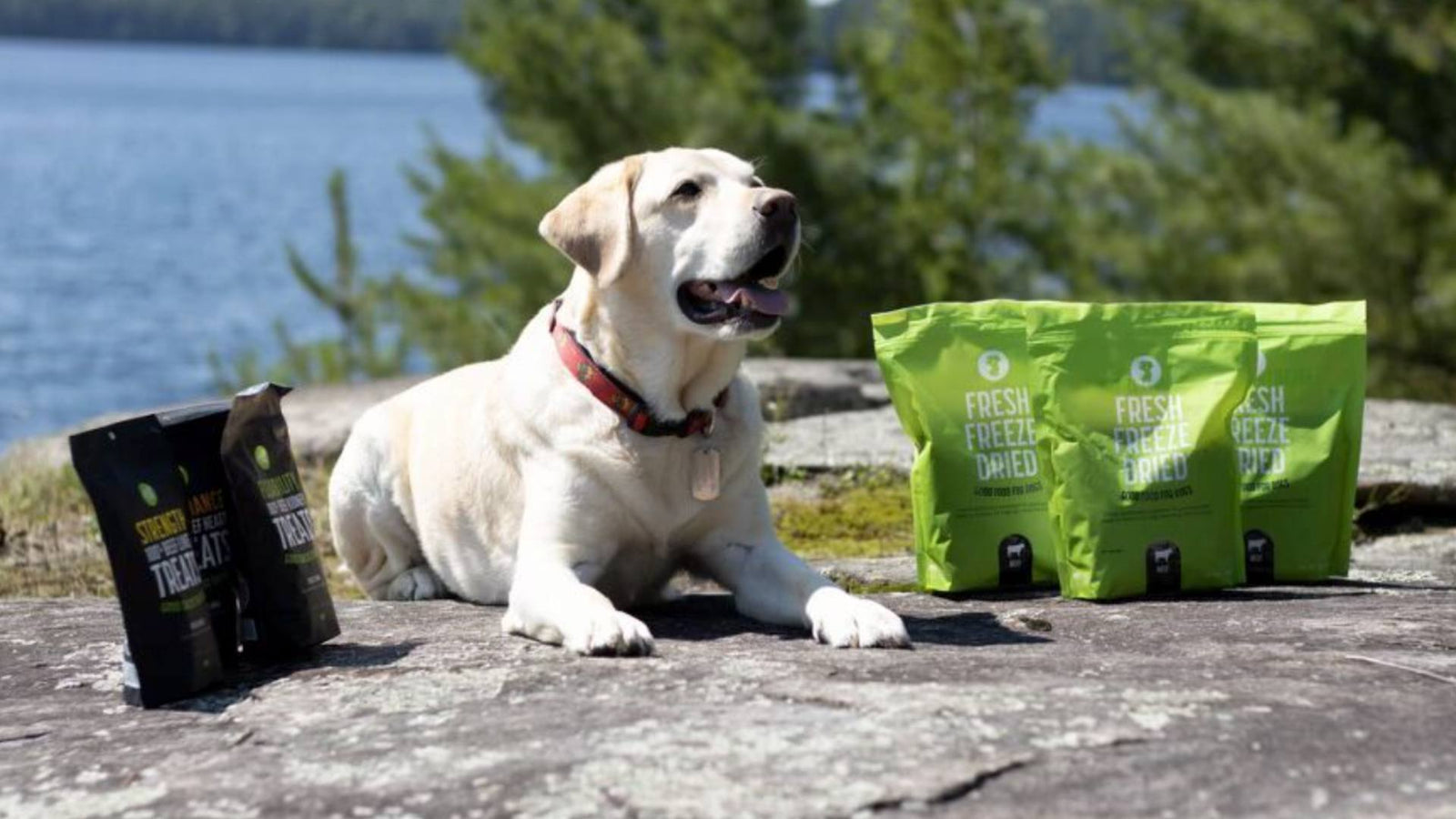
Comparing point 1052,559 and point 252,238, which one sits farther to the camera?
point 252,238

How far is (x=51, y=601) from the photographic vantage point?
467cm

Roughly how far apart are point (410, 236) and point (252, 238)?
569 inches

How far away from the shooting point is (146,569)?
340 cm

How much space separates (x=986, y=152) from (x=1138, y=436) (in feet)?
52.8

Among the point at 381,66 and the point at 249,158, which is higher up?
the point at 381,66

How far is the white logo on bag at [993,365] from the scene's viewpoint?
4.47 metres

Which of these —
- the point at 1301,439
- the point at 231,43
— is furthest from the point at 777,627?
the point at 231,43

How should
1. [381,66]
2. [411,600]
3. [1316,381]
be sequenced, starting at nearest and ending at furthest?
[1316,381]
[411,600]
[381,66]

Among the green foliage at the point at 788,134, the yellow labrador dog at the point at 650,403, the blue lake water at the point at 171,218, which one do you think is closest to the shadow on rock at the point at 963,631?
the yellow labrador dog at the point at 650,403

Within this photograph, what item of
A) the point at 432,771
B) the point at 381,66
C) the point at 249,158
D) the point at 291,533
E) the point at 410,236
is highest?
the point at 381,66

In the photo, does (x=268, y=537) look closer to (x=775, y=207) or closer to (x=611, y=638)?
(x=611, y=638)

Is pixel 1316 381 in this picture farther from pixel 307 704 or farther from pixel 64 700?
pixel 64 700

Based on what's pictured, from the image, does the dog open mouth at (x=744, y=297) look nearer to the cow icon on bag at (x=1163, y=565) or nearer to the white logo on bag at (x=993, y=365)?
the white logo on bag at (x=993, y=365)

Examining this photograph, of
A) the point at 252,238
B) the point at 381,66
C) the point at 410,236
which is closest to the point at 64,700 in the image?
the point at 410,236
